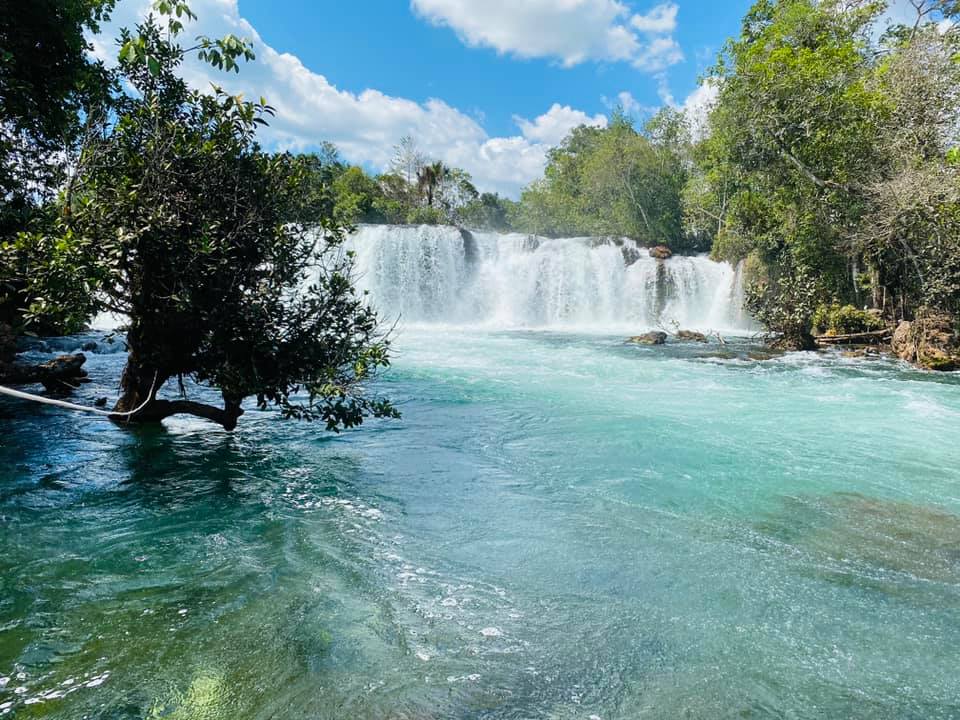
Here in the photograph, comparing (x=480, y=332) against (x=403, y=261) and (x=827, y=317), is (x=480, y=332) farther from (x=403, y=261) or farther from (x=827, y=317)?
(x=827, y=317)

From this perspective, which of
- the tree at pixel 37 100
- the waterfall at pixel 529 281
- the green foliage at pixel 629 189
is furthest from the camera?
the green foliage at pixel 629 189

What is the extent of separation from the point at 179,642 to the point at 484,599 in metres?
2.00

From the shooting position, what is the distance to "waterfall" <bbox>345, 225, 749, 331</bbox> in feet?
90.7

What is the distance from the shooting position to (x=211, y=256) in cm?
616

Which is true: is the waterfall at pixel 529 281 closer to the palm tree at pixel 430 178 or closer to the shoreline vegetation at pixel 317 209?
the shoreline vegetation at pixel 317 209

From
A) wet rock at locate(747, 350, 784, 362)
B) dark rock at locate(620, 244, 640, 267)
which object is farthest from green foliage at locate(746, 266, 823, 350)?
dark rock at locate(620, 244, 640, 267)

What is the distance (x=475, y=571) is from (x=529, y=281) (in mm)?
25050

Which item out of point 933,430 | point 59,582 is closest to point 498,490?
point 59,582

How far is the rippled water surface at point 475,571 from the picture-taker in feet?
11.2

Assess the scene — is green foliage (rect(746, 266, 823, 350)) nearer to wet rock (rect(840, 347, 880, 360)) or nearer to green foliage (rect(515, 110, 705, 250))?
wet rock (rect(840, 347, 880, 360))

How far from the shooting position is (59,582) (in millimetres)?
4418

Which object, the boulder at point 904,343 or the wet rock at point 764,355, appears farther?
the wet rock at point 764,355

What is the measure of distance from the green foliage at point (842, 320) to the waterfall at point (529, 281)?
228 inches

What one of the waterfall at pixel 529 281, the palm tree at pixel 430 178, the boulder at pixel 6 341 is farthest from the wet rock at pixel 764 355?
the palm tree at pixel 430 178
